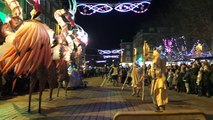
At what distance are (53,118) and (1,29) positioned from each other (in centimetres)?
405

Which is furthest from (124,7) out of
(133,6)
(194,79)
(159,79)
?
(159,79)

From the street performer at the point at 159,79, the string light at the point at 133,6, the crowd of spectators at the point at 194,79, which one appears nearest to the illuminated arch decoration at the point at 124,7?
the string light at the point at 133,6

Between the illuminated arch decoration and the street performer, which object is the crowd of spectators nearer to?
the illuminated arch decoration

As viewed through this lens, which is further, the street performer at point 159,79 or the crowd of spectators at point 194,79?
the crowd of spectators at point 194,79

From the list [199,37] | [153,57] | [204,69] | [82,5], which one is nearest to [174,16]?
[199,37]

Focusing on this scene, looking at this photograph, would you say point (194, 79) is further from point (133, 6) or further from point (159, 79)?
point (159, 79)

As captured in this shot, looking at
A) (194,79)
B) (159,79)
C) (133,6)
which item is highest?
(133,6)

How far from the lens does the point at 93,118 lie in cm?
1409

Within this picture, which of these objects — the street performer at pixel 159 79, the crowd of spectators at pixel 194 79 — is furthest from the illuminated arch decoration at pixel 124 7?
the street performer at pixel 159 79

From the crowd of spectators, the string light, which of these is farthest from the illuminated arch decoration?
the crowd of spectators

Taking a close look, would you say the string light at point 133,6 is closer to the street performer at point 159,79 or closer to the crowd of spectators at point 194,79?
the crowd of spectators at point 194,79

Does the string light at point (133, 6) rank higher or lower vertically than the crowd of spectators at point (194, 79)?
higher

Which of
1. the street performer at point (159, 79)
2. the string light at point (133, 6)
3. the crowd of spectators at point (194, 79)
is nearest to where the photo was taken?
the street performer at point (159, 79)

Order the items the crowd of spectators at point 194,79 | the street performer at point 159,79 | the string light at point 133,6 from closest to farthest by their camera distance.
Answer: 1. the street performer at point 159,79
2. the crowd of spectators at point 194,79
3. the string light at point 133,6
